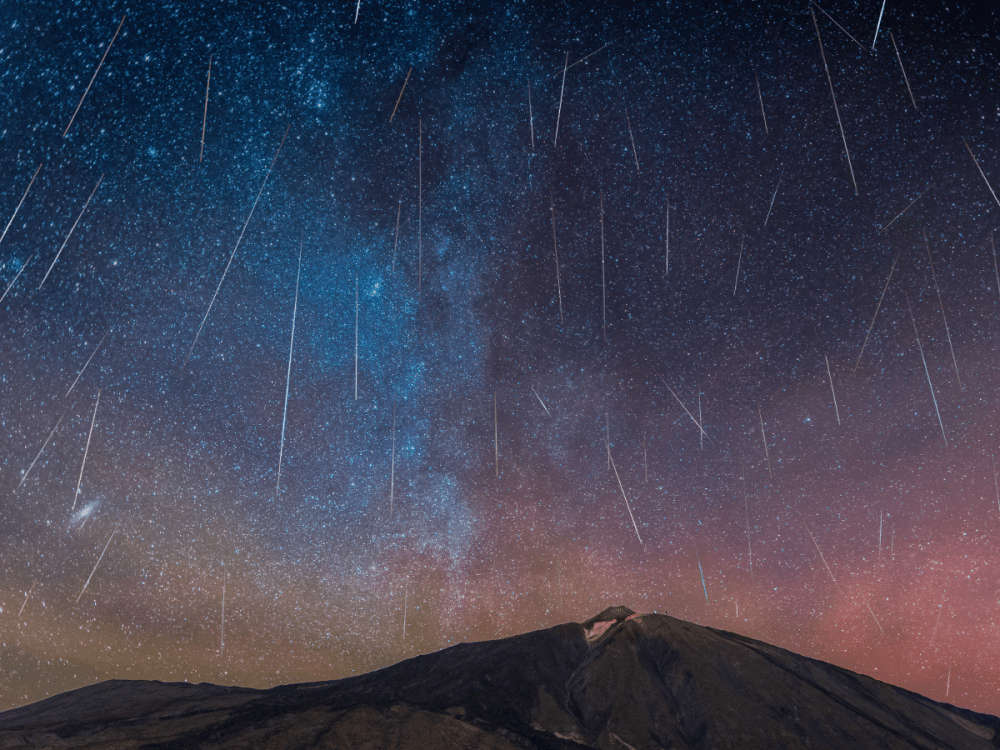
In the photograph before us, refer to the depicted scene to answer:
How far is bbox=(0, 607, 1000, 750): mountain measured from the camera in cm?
7869

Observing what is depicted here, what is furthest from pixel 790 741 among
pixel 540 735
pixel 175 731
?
pixel 175 731

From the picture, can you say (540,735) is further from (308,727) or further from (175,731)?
(175,731)

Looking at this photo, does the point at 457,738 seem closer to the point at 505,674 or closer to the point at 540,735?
the point at 540,735

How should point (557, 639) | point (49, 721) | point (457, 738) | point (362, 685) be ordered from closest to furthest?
point (457, 738)
point (49, 721)
point (362, 685)
point (557, 639)

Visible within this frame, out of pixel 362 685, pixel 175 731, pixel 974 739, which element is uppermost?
pixel 175 731

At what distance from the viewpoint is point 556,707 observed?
292ft

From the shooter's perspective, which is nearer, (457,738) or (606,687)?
(457,738)

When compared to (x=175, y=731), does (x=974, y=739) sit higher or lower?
lower

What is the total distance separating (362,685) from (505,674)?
25940 mm

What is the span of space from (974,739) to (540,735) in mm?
76288

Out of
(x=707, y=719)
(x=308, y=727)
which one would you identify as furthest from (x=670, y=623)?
(x=308, y=727)

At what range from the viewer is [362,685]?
101125 mm

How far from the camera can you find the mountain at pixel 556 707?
78.7 m

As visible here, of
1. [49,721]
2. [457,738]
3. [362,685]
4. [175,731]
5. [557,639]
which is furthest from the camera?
[557,639]
